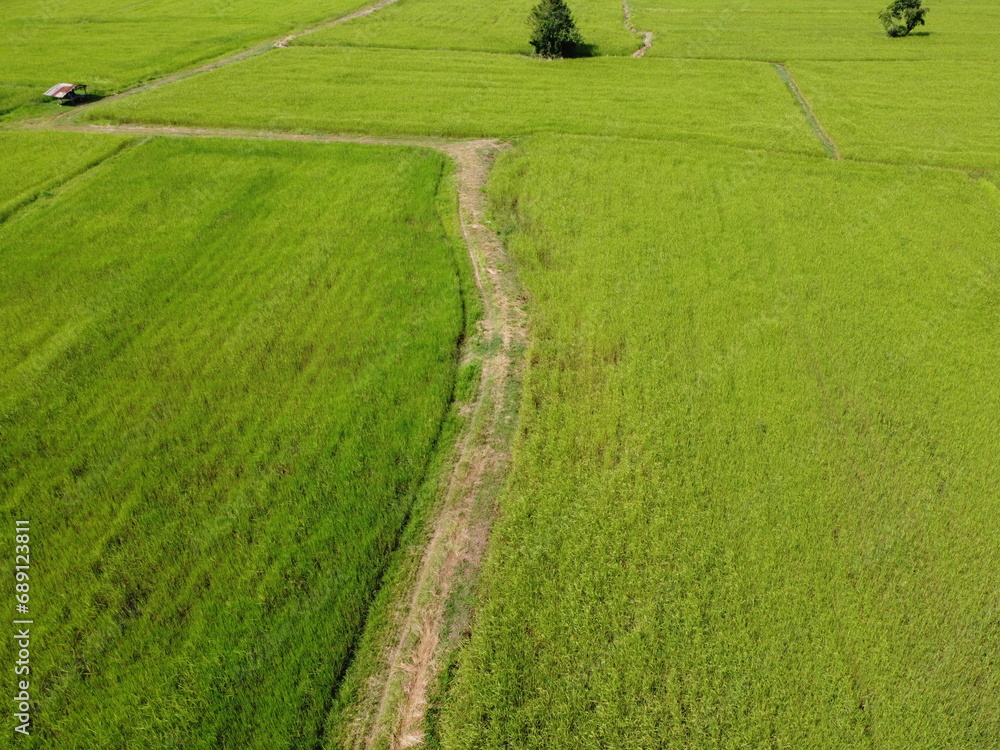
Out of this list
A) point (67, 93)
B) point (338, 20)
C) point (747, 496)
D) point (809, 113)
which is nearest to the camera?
point (747, 496)

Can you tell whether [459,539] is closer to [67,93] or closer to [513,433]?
[513,433]

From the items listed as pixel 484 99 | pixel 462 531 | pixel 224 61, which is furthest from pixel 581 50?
pixel 462 531

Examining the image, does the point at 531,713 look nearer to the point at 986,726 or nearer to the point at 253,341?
the point at 986,726

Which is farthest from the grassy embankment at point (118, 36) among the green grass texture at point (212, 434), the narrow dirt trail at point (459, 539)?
the narrow dirt trail at point (459, 539)

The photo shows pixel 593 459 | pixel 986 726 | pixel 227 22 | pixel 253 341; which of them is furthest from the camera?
pixel 227 22

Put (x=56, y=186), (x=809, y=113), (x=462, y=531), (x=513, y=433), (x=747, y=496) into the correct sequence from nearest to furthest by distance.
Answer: (x=462, y=531) → (x=747, y=496) → (x=513, y=433) → (x=56, y=186) → (x=809, y=113)

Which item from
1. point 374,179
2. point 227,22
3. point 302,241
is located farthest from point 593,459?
point 227,22

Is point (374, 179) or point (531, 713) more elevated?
point (374, 179)
